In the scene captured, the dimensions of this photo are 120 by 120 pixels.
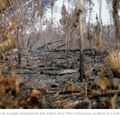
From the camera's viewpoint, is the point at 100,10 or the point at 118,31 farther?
the point at 100,10

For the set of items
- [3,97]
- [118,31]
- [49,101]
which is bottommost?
[49,101]

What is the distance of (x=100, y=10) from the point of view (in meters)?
15.3

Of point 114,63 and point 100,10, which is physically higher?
point 100,10

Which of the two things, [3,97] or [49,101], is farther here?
[49,101]

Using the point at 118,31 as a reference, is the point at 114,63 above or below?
below
